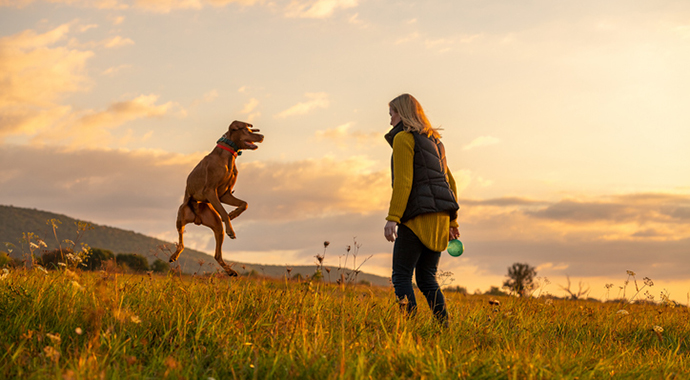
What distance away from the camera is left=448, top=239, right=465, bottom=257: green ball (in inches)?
212

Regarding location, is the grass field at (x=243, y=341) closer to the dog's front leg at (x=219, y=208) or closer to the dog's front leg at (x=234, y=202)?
the dog's front leg at (x=219, y=208)

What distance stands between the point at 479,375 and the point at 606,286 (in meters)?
5.85

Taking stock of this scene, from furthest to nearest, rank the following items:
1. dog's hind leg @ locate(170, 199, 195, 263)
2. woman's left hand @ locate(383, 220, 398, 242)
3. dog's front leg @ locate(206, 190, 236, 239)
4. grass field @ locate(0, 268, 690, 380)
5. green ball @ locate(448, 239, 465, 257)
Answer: dog's hind leg @ locate(170, 199, 195, 263), dog's front leg @ locate(206, 190, 236, 239), green ball @ locate(448, 239, 465, 257), woman's left hand @ locate(383, 220, 398, 242), grass field @ locate(0, 268, 690, 380)

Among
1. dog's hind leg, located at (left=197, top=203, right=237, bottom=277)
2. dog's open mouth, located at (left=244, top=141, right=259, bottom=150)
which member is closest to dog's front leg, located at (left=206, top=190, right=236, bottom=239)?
dog's hind leg, located at (left=197, top=203, right=237, bottom=277)

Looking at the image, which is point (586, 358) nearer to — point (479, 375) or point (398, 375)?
point (479, 375)

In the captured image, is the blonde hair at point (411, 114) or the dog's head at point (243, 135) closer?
the blonde hair at point (411, 114)

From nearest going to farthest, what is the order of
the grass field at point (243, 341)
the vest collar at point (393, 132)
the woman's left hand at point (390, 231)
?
the grass field at point (243, 341) < the woman's left hand at point (390, 231) < the vest collar at point (393, 132)

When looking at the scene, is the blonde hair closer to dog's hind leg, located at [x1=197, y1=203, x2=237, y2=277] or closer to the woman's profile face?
the woman's profile face

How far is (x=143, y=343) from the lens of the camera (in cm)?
363

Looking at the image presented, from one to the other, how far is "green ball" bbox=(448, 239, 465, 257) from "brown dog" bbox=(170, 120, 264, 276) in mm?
2787

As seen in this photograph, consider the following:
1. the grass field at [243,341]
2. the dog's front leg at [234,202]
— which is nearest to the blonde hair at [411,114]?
the grass field at [243,341]

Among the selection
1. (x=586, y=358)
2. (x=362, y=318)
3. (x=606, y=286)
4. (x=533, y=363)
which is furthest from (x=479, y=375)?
(x=606, y=286)

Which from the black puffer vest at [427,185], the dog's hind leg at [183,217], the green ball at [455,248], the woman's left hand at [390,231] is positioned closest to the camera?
the woman's left hand at [390,231]

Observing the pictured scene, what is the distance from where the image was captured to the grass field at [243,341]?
10.7ft
